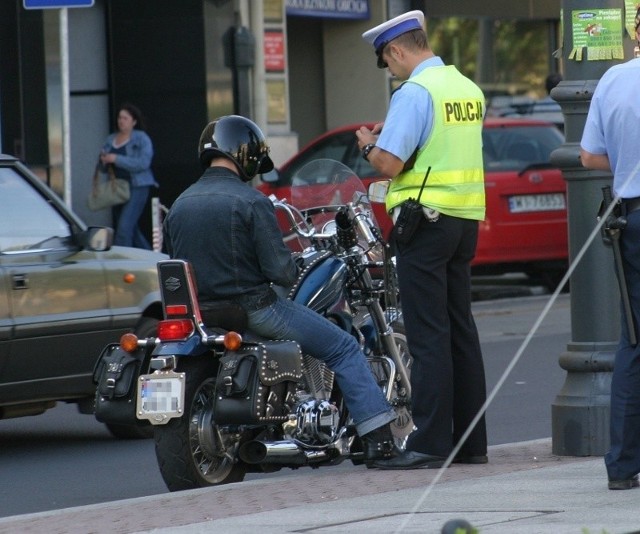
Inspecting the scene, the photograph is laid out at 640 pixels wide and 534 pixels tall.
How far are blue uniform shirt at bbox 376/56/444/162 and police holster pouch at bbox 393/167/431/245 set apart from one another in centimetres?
14

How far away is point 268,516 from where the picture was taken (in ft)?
19.6

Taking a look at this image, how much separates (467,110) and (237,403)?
5.04 feet

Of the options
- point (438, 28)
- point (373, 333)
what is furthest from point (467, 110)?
point (438, 28)

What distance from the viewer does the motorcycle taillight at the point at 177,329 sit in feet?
22.7

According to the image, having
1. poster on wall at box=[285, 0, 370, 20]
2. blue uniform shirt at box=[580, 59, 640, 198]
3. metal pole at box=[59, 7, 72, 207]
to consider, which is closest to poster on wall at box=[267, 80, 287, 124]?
poster on wall at box=[285, 0, 370, 20]

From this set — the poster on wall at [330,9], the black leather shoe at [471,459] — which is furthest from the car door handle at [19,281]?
the poster on wall at [330,9]

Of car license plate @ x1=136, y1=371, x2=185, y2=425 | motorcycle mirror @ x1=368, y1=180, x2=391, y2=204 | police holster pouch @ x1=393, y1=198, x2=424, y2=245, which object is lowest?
car license plate @ x1=136, y1=371, x2=185, y2=425

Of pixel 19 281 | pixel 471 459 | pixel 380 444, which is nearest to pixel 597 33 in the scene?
pixel 471 459

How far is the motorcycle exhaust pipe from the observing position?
705 centimetres

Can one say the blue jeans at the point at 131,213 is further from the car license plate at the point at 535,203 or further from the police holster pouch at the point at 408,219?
the police holster pouch at the point at 408,219

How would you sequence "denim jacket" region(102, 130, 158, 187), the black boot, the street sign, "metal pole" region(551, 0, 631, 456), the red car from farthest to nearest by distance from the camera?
"denim jacket" region(102, 130, 158, 187), the red car, the street sign, "metal pole" region(551, 0, 631, 456), the black boot

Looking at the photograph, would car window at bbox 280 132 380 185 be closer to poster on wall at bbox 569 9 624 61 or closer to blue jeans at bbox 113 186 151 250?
blue jeans at bbox 113 186 151 250

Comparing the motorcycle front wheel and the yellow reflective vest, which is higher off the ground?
the yellow reflective vest

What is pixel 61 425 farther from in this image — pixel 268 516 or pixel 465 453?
pixel 268 516
